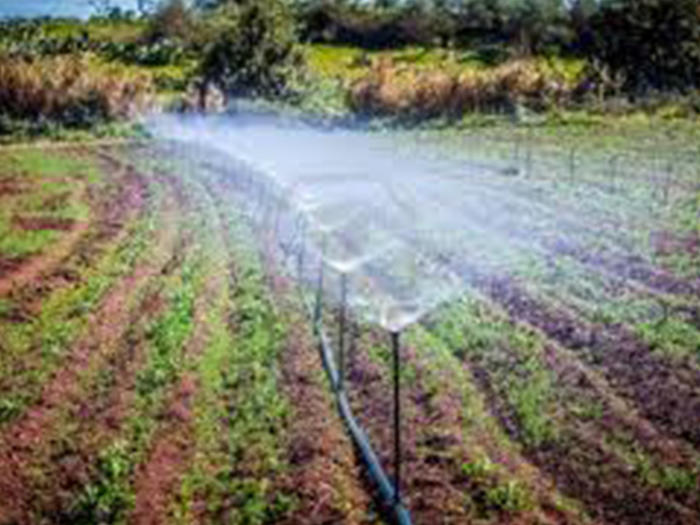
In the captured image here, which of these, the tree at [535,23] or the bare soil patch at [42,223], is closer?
the bare soil patch at [42,223]

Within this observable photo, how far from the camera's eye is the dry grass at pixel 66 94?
4319 centimetres

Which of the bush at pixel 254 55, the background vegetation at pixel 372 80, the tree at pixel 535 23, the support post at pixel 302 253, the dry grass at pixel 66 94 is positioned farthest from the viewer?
the tree at pixel 535 23

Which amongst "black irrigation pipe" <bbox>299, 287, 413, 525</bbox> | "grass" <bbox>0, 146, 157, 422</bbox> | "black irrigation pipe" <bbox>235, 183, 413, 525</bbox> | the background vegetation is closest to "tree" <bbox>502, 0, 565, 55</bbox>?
the background vegetation

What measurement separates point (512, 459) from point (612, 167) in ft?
60.5

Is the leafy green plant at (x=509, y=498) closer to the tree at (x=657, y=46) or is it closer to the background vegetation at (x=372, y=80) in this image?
the background vegetation at (x=372, y=80)

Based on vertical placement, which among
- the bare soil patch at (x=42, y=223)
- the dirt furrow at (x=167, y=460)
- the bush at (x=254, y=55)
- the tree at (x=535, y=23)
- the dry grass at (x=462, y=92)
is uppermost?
the tree at (x=535, y=23)

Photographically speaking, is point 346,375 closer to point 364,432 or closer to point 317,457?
point 364,432

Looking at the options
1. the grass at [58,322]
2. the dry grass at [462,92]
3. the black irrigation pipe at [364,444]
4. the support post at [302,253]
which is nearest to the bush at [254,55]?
the dry grass at [462,92]

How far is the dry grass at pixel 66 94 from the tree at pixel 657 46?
21.3m

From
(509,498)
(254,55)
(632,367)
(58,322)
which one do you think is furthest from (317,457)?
(254,55)

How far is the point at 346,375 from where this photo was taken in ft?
41.6

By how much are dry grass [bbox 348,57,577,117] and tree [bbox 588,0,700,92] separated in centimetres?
353

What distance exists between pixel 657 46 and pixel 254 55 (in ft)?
59.6

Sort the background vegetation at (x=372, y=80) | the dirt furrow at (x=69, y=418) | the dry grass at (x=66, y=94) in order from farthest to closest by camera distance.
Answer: the background vegetation at (x=372, y=80) < the dry grass at (x=66, y=94) < the dirt furrow at (x=69, y=418)
